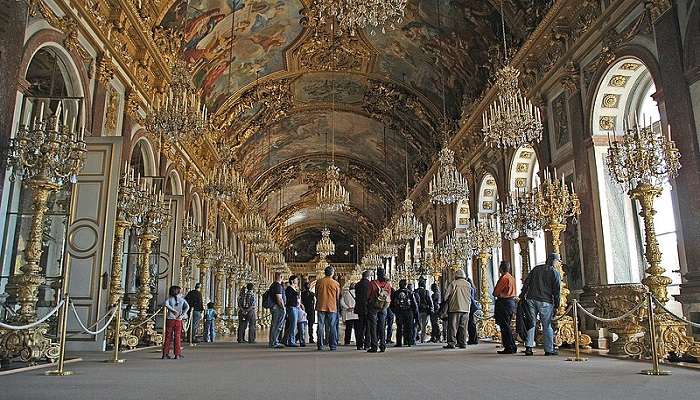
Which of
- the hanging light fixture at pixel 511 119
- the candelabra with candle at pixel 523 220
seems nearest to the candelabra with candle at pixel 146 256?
the hanging light fixture at pixel 511 119

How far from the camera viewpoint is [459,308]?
10.1 m

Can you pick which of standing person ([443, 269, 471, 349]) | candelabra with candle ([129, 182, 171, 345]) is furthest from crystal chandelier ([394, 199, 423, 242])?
candelabra with candle ([129, 182, 171, 345])

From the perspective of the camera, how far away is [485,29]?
1434cm

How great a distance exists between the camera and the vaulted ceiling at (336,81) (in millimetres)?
14969

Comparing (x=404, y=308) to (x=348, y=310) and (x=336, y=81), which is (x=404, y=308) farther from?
(x=336, y=81)

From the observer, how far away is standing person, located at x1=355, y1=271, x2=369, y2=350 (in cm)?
944

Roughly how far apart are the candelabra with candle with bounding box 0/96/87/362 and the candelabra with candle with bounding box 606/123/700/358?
727 cm

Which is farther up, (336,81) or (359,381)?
(336,81)

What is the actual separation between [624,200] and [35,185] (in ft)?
30.4

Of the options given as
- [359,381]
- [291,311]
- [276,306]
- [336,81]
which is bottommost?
[359,381]

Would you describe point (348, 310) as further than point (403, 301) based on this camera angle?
Yes

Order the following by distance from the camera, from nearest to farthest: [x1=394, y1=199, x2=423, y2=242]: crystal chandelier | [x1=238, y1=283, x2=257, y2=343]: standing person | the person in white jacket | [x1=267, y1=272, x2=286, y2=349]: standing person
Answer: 1. [x1=267, y1=272, x2=286, y2=349]: standing person
2. the person in white jacket
3. [x1=238, y1=283, x2=257, y2=343]: standing person
4. [x1=394, y1=199, x2=423, y2=242]: crystal chandelier

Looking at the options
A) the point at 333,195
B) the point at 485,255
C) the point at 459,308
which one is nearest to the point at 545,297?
the point at 459,308

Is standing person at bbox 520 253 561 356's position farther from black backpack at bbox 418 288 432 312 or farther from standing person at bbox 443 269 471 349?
black backpack at bbox 418 288 432 312
